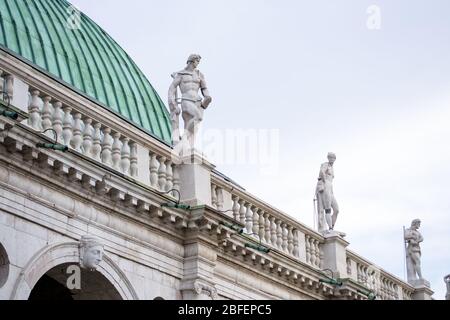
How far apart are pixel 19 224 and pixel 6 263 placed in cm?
73

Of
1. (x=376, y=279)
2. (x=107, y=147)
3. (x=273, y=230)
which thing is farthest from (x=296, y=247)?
(x=107, y=147)

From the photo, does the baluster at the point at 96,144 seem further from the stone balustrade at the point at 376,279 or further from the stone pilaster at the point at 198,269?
the stone balustrade at the point at 376,279

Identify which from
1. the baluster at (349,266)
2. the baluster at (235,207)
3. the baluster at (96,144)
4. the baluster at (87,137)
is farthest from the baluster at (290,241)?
the baluster at (87,137)

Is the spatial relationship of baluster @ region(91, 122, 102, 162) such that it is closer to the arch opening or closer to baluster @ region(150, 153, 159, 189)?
baluster @ region(150, 153, 159, 189)

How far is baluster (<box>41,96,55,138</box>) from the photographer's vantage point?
20547mm

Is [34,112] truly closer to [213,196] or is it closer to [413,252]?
[213,196]

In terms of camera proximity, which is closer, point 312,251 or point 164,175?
point 164,175

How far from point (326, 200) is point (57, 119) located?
1021cm

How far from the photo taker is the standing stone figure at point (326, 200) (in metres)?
29.1

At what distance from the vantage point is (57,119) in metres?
20.8

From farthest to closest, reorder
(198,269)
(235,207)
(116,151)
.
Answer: (235,207)
(198,269)
(116,151)

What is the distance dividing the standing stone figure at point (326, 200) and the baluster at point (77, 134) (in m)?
9.50
